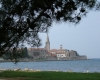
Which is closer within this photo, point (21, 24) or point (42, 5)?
point (42, 5)

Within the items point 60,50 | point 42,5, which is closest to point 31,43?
point 42,5

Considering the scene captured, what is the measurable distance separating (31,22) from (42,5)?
63cm

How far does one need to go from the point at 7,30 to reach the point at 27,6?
856mm

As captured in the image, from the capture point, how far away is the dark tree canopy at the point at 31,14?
Answer: 6.50 metres

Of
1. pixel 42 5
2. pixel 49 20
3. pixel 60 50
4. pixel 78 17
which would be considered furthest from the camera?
pixel 60 50

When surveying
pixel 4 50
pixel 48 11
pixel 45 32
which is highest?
pixel 48 11

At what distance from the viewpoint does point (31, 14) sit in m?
6.71

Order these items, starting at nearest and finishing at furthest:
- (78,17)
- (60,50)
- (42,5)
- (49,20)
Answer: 1. (42,5)
2. (78,17)
3. (49,20)
4. (60,50)

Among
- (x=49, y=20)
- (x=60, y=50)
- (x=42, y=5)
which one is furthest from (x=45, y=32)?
(x=60, y=50)

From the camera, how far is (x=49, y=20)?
7277 mm

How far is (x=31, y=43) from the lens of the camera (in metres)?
7.67

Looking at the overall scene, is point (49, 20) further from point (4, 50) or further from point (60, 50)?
point (60, 50)

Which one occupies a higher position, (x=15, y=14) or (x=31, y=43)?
(x=15, y=14)

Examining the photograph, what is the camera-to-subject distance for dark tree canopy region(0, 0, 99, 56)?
6500 mm
